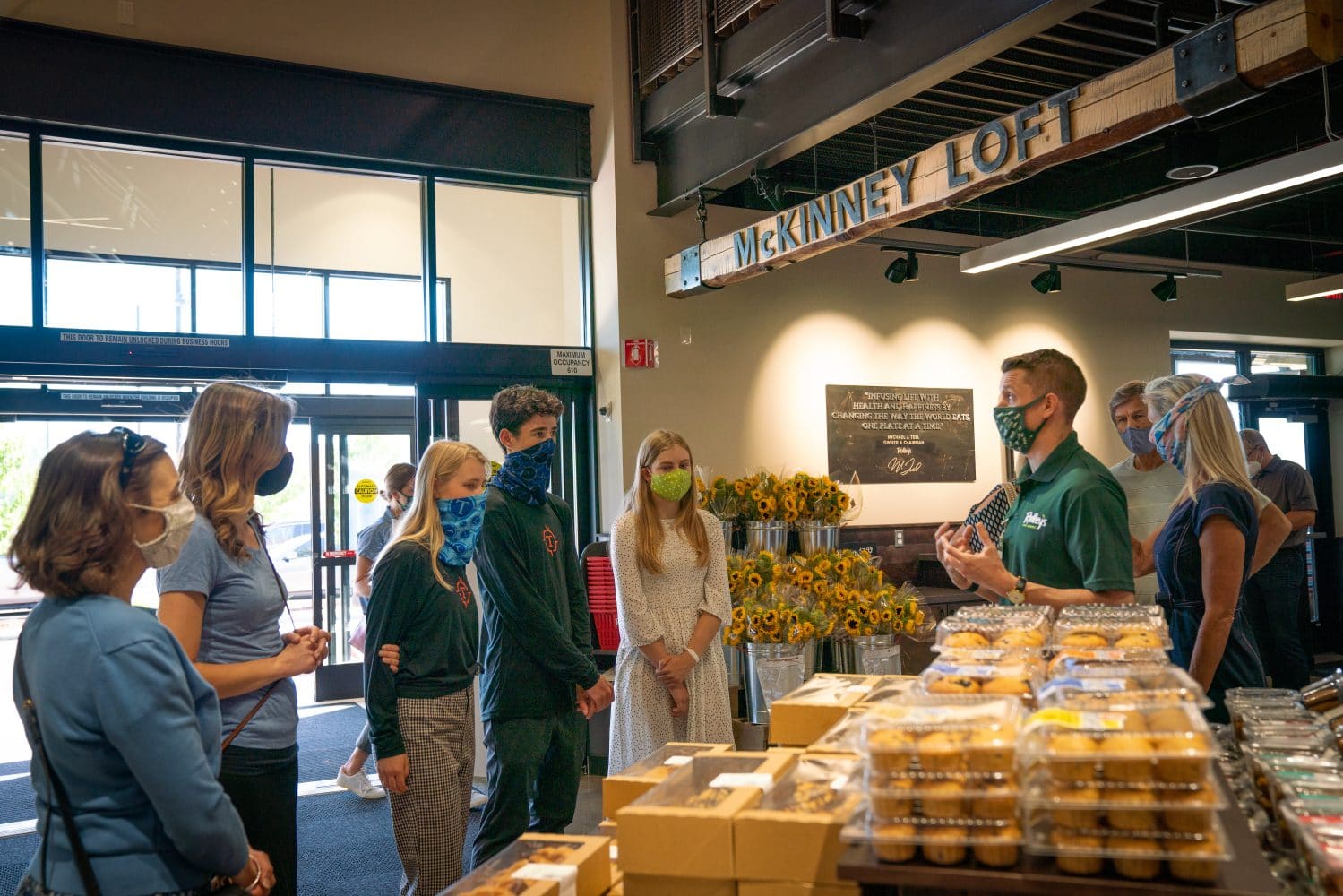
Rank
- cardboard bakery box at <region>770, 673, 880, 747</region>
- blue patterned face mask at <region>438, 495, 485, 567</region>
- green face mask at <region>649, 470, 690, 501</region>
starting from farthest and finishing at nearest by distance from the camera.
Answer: green face mask at <region>649, 470, 690, 501</region>
blue patterned face mask at <region>438, 495, 485, 567</region>
cardboard bakery box at <region>770, 673, 880, 747</region>

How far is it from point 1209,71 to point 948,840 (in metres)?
3.04

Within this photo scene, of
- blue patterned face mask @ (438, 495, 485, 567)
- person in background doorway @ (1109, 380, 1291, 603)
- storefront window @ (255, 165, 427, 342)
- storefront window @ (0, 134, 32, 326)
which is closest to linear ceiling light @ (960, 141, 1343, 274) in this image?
person in background doorway @ (1109, 380, 1291, 603)

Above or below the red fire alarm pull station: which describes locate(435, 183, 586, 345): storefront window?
above

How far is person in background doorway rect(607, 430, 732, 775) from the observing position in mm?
3363

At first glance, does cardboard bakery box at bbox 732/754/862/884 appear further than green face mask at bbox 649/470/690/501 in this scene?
No

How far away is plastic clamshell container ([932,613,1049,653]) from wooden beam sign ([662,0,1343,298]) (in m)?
2.28

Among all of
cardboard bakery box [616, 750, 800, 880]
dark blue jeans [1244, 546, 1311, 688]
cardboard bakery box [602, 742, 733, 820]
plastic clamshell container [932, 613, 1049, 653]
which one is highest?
plastic clamshell container [932, 613, 1049, 653]

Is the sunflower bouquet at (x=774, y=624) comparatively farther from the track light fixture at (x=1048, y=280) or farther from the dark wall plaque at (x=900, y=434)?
the track light fixture at (x=1048, y=280)

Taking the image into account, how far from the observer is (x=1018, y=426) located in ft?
8.42

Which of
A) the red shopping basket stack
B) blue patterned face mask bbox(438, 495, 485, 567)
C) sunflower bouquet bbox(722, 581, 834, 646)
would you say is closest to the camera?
blue patterned face mask bbox(438, 495, 485, 567)

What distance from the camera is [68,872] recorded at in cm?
153

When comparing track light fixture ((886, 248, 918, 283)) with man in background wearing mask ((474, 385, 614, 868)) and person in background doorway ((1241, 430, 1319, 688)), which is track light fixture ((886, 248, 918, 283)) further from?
man in background wearing mask ((474, 385, 614, 868))

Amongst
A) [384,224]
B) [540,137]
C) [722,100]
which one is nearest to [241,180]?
Answer: [384,224]

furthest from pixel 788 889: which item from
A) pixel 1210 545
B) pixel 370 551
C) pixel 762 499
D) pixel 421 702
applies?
pixel 370 551
